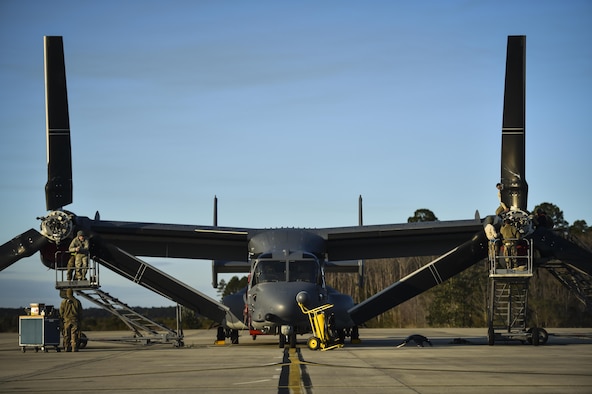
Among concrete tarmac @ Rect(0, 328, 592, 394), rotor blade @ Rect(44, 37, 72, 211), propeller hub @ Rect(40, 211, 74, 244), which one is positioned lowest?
concrete tarmac @ Rect(0, 328, 592, 394)

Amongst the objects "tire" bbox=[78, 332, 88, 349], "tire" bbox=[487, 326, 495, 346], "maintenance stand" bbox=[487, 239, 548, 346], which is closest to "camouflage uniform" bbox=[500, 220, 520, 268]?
"maintenance stand" bbox=[487, 239, 548, 346]

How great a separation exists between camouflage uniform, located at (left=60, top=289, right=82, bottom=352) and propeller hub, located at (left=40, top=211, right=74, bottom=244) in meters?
2.14

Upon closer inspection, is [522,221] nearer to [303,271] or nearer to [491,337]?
[491,337]

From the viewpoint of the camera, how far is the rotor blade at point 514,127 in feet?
92.8

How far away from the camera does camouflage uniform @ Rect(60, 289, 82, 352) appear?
1059 inches

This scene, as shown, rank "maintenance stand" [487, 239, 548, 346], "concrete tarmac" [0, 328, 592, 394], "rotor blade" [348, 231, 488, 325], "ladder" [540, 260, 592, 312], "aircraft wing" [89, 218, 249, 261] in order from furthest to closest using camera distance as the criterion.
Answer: "aircraft wing" [89, 218, 249, 261] < "ladder" [540, 260, 592, 312] < "rotor blade" [348, 231, 488, 325] < "maintenance stand" [487, 239, 548, 346] < "concrete tarmac" [0, 328, 592, 394]

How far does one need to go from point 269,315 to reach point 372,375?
377 inches

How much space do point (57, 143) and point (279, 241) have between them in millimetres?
7906

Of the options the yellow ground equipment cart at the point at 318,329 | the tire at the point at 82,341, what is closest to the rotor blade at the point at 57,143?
the tire at the point at 82,341

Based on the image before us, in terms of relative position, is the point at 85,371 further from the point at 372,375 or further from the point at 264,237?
the point at 264,237

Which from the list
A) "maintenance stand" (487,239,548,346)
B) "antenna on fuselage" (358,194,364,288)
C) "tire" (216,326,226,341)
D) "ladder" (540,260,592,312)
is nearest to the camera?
"maintenance stand" (487,239,548,346)

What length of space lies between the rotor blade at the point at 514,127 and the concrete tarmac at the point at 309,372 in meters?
6.09

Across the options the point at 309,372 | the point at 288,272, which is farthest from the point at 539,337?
the point at 309,372

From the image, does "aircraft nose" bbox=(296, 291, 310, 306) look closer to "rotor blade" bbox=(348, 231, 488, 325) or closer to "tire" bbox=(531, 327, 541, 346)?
"rotor blade" bbox=(348, 231, 488, 325)
